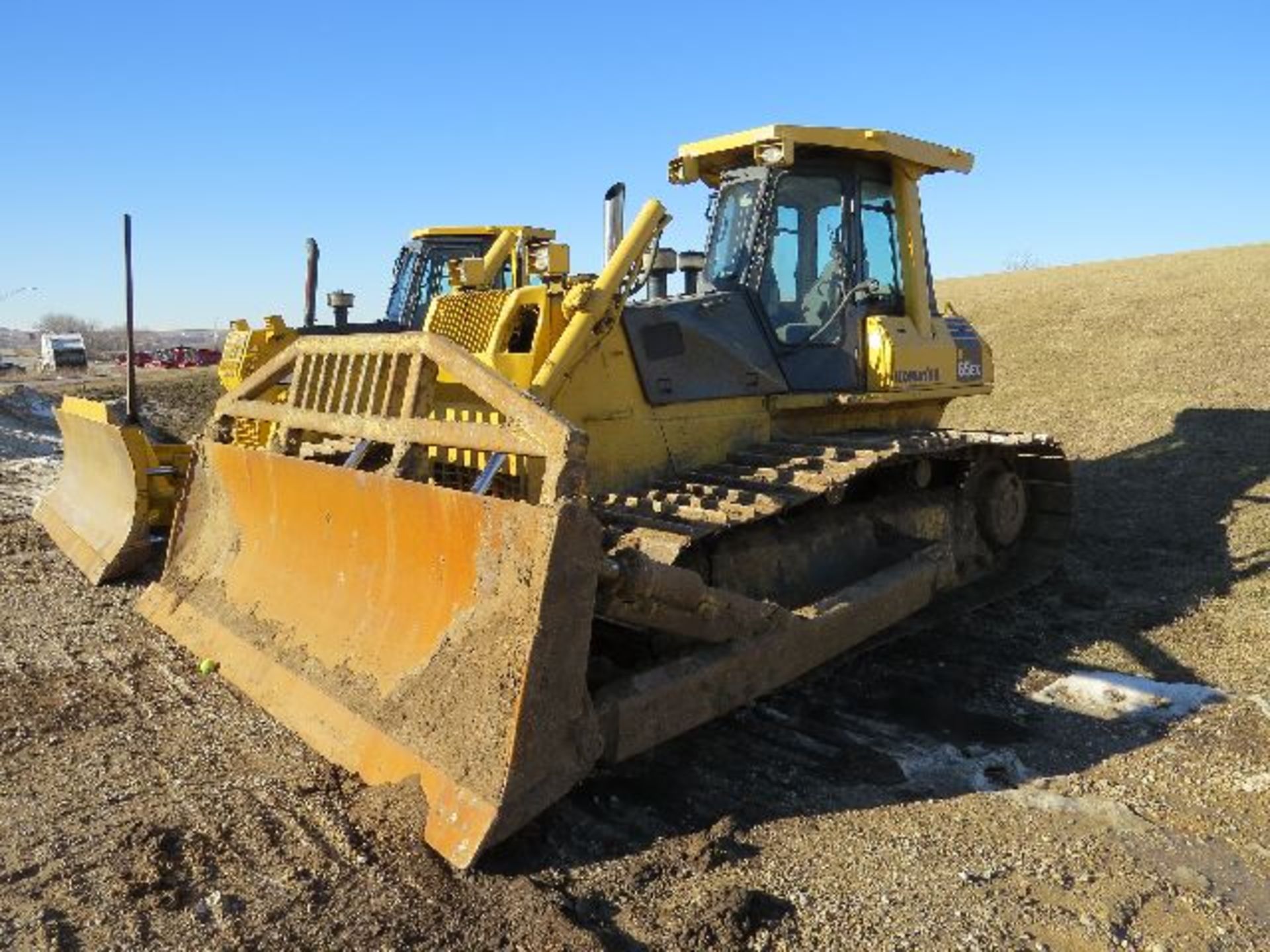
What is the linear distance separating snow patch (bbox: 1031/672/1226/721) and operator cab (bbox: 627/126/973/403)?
210 centimetres

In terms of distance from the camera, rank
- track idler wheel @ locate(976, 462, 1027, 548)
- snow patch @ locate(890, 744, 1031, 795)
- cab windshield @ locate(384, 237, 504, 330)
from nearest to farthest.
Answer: snow patch @ locate(890, 744, 1031, 795), track idler wheel @ locate(976, 462, 1027, 548), cab windshield @ locate(384, 237, 504, 330)

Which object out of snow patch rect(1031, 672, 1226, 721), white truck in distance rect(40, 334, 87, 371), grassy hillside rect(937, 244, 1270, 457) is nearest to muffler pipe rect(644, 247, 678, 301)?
snow patch rect(1031, 672, 1226, 721)

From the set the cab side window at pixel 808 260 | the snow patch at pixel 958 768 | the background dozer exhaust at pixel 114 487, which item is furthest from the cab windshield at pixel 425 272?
the snow patch at pixel 958 768

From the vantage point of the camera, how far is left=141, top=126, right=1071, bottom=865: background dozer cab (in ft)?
11.5

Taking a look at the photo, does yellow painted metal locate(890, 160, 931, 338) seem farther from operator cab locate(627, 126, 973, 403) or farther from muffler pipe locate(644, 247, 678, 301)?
muffler pipe locate(644, 247, 678, 301)

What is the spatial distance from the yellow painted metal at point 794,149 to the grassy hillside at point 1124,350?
193 inches

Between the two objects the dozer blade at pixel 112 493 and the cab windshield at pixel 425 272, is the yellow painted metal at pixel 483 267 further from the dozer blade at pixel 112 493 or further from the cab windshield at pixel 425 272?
the cab windshield at pixel 425 272

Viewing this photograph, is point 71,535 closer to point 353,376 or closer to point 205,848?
point 353,376

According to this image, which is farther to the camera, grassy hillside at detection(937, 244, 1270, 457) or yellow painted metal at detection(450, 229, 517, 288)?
grassy hillside at detection(937, 244, 1270, 457)

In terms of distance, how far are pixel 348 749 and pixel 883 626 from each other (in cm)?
274

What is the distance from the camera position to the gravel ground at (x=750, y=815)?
312 cm

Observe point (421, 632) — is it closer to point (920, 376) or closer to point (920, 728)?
point (920, 728)

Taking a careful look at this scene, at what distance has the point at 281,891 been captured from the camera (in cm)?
321

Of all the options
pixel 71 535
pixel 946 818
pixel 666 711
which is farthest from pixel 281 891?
pixel 71 535
